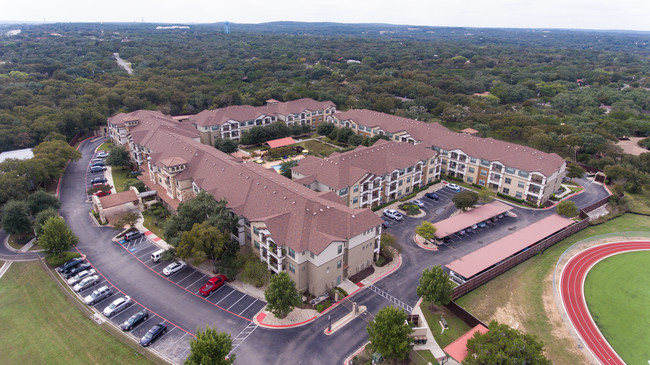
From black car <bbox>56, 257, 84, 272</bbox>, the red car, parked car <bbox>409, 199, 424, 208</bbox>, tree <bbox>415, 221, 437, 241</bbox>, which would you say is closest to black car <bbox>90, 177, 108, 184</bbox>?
black car <bbox>56, 257, 84, 272</bbox>

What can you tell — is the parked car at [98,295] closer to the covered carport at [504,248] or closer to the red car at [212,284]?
the red car at [212,284]

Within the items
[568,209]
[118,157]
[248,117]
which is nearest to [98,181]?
[118,157]

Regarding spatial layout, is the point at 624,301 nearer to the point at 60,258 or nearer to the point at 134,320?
the point at 134,320

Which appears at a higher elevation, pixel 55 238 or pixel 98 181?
pixel 55 238

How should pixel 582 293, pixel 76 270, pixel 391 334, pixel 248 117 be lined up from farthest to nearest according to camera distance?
pixel 248 117, pixel 76 270, pixel 582 293, pixel 391 334

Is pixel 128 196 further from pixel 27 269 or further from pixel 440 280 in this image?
pixel 440 280

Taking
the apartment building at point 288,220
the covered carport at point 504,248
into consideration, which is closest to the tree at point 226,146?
the apartment building at point 288,220

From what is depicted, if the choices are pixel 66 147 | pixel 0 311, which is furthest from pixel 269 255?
pixel 66 147
